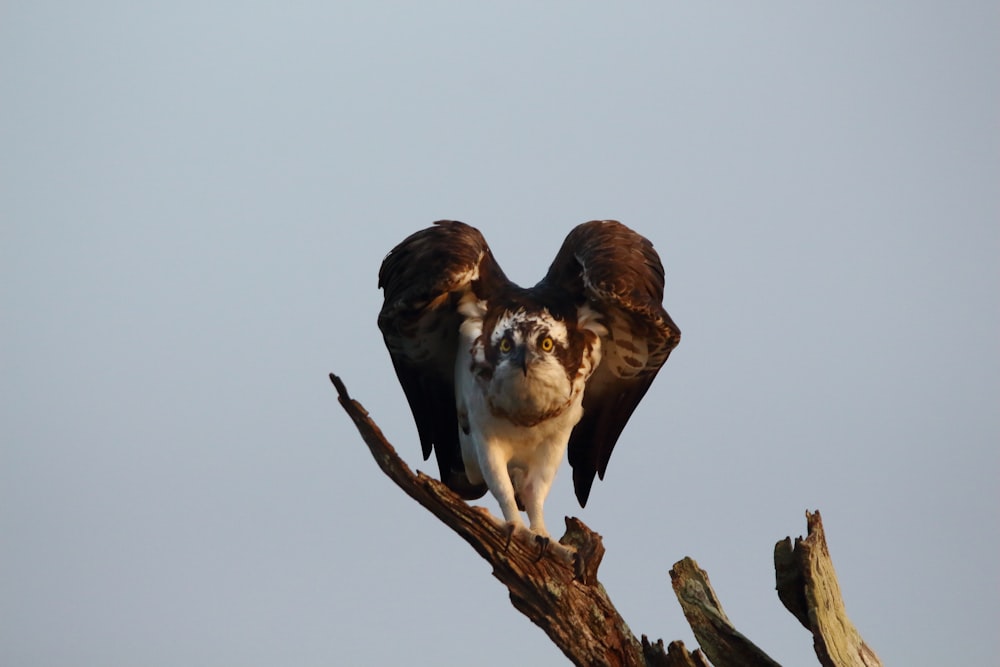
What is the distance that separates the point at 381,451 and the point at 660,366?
5.83ft

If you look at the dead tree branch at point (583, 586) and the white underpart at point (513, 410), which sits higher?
the white underpart at point (513, 410)

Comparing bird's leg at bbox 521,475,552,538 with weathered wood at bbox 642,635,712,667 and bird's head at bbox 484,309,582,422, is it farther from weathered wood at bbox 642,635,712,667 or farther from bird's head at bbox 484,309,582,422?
weathered wood at bbox 642,635,712,667

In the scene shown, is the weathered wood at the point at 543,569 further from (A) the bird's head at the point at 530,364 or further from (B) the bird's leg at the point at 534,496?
(A) the bird's head at the point at 530,364

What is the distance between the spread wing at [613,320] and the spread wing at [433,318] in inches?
18.6

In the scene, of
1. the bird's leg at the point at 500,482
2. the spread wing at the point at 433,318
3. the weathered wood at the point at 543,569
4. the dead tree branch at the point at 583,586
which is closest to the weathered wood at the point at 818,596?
the dead tree branch at the point at 583,586

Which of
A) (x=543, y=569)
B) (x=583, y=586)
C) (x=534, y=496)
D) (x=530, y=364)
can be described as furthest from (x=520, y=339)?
(x=583, y=586)

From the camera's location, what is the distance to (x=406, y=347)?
782 centimetres

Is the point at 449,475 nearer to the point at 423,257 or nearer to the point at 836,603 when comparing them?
the point at 423,257

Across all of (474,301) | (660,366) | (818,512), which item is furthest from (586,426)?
(818,512)

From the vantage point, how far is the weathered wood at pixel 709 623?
7070 mm

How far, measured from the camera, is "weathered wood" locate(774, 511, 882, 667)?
688 cm

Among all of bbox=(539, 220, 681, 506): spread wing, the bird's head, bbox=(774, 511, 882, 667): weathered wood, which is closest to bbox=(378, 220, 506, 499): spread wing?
the bird's head

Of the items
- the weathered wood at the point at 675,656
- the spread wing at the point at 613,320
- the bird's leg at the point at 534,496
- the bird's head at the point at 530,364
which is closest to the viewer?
the weathered wood at the point at 675,656

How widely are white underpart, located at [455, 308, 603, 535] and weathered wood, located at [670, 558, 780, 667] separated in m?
0.78
